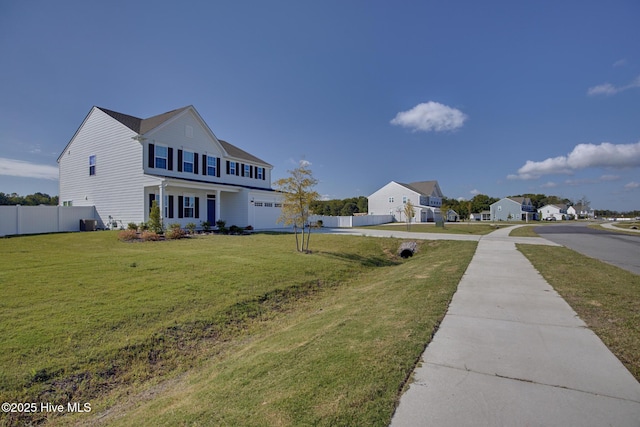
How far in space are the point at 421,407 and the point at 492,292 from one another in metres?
4.55

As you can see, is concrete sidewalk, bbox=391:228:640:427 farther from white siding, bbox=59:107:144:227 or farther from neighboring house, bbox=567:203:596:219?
neighboring house, bbox=567:203:596:219

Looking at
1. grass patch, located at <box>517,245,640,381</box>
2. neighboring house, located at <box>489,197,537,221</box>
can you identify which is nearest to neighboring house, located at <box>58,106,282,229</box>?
grass patch, located at <box>517,245,640,381</box>

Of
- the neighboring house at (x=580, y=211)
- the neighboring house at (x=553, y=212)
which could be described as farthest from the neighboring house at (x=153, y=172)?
the neighboring house at (x=580, y=211)

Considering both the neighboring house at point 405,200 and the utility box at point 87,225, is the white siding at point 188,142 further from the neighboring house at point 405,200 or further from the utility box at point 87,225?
the neighboring house at point 405,200

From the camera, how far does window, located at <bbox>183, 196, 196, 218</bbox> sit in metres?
20.7

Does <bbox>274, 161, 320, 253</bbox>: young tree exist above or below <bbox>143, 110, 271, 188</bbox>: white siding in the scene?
below

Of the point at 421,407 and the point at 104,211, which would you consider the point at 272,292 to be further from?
the point at 104,211

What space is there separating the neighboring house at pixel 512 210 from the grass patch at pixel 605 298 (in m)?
76.5

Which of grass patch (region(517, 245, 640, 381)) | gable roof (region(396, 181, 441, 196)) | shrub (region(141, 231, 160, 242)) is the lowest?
grass patch (region(517, 245, 640, 381))

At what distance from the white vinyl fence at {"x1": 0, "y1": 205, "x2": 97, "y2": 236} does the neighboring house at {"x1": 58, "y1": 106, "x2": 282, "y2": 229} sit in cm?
137

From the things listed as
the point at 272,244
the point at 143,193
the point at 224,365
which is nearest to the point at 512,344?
the point at 224,365

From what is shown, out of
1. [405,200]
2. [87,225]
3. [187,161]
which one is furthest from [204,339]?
[405,200]

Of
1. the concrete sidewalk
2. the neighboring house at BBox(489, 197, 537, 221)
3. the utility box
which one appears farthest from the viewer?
the neighboring house at BBox(489, 197, 537, 221)

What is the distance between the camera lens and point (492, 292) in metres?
6.12
